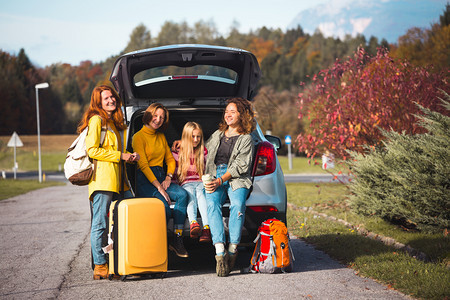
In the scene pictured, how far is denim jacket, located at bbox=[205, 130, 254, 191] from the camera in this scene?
17.6 ft

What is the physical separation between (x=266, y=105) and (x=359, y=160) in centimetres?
3475

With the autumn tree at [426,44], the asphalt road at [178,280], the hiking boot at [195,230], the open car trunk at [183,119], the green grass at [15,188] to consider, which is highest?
the autumn tree at [426,44]

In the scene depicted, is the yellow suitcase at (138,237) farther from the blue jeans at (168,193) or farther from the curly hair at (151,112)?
the curly hair at (151,112)

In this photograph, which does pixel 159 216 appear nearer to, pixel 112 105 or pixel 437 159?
pixel 112 105

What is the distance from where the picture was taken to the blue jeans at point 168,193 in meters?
5.37

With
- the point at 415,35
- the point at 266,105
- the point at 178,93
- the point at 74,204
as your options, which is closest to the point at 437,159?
the point at 178,93

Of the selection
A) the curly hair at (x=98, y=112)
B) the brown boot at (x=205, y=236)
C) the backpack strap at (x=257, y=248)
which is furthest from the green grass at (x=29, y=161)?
the backpack strap at (x=257, y=248)

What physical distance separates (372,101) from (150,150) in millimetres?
6340

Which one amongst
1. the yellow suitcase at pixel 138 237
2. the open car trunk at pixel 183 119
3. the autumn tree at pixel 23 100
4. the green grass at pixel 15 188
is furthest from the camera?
the autumn tree at pixel 23 100

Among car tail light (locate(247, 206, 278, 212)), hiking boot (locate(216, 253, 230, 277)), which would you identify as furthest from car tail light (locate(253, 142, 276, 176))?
hiking boot (locate(216, 253, 230, 277))

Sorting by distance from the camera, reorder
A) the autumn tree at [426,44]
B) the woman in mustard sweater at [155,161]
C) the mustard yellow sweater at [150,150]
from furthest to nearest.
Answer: the autumn tree at [426,44]
the mustard yellow sweater at [150,150]
the woman in mustard sweater at [155,161]

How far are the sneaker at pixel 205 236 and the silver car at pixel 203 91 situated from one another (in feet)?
0.88

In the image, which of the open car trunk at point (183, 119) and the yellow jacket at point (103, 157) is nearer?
the yellow jacket at point (103, 157)

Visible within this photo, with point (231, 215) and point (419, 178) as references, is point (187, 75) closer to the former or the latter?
point (231, 215)
